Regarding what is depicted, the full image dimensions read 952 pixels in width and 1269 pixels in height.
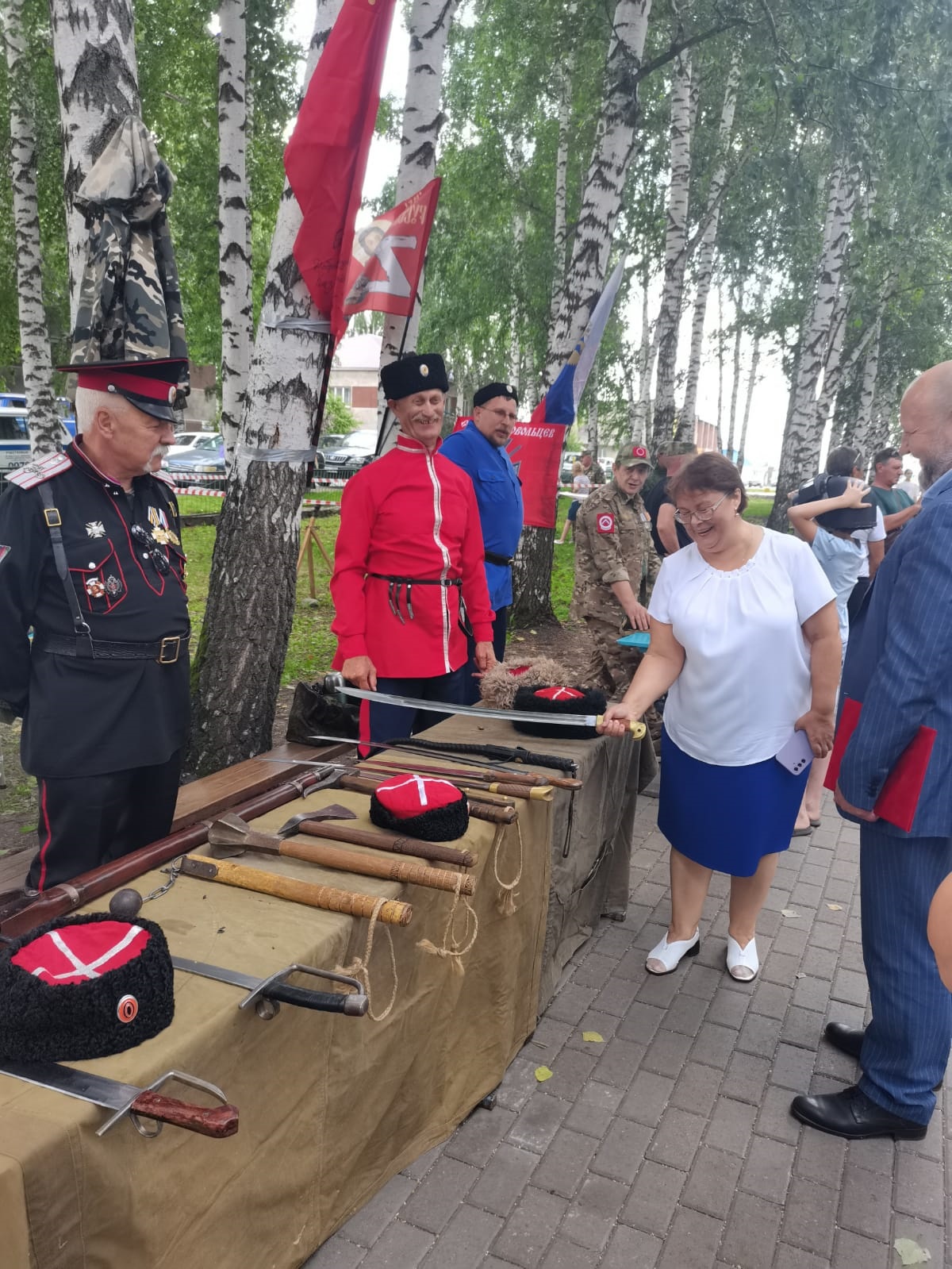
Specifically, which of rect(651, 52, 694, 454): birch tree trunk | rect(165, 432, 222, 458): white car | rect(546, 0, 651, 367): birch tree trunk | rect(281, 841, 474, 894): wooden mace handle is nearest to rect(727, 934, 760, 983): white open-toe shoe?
rect(281, 841, 474, 894): wooden mace handle

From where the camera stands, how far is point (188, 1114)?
120cm

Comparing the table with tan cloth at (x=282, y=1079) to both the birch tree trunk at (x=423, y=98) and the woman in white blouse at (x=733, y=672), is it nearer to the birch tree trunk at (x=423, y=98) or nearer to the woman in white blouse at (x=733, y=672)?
the woman in white blouse at (x=733, y=672)

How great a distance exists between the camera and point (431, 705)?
3354 millimetres

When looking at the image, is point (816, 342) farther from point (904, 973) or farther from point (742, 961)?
point (904, 973)

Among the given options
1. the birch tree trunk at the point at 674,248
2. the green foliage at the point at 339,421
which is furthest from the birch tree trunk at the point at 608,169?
the green foliage at the point at 339,421

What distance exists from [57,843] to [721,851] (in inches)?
86.6

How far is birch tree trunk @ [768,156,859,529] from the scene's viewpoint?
12.2m

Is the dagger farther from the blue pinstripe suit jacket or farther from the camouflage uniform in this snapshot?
the camouflage uniform

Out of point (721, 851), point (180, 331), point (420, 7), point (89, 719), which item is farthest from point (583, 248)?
point (89, 719)

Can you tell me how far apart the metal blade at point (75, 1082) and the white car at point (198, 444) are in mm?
23635

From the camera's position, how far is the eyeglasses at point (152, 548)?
2525 mm

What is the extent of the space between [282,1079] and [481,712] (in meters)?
1.79

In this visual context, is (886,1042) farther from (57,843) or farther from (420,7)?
(420,7)

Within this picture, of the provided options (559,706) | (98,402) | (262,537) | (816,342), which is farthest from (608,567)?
(816,342)
